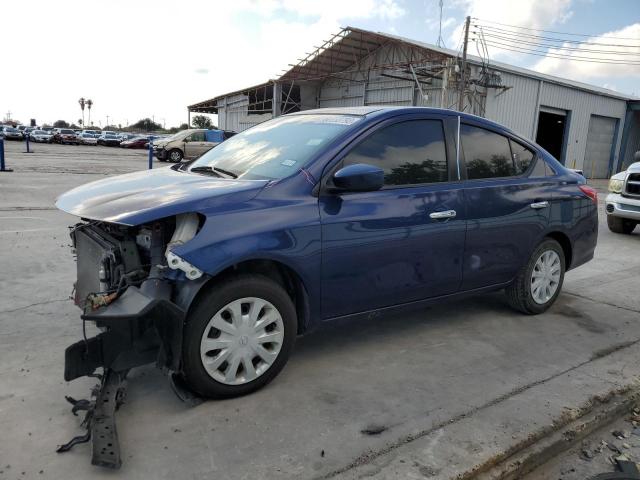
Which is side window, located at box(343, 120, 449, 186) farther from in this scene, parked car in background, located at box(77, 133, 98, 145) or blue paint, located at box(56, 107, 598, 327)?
parked car in background, located at box(77, 133, 98, 145)

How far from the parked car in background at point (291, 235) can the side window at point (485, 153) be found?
0.01m

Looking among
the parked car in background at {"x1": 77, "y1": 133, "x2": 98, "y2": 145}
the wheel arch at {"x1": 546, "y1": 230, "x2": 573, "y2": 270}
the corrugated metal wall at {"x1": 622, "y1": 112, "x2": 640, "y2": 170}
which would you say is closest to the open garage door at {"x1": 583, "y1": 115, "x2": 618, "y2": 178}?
the corrugated metal wall at {"x1": 622, "y1": 112, "x2": 640, "y2": 170}

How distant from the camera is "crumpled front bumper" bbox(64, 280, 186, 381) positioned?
2621 millimetres

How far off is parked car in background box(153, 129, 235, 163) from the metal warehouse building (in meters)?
8.45

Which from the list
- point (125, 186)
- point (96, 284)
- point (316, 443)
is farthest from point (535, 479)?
point (125, 186)

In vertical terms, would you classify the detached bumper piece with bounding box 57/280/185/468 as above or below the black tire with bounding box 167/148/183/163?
below

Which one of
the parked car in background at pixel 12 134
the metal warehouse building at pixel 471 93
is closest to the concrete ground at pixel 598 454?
the metal warehouse building at pixel 471 93

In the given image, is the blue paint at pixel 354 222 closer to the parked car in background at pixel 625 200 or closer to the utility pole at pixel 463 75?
the parked car in background at pixel 625 200

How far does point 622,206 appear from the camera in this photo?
30.5ft

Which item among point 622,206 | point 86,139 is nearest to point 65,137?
point 86,139

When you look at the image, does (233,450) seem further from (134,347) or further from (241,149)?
(241,149)

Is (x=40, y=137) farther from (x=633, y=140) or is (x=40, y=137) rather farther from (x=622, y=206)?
(x=622, y=206)

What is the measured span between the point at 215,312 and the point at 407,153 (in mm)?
1794

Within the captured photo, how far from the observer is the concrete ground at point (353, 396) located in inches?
98.2
